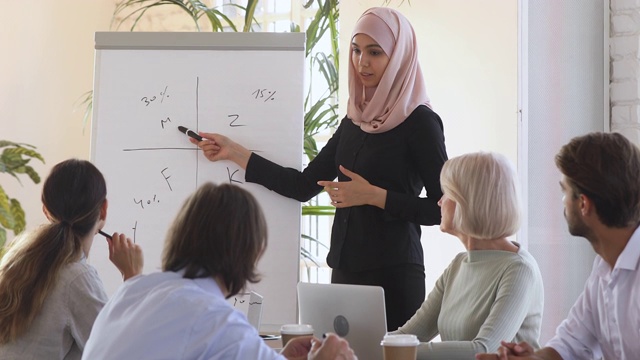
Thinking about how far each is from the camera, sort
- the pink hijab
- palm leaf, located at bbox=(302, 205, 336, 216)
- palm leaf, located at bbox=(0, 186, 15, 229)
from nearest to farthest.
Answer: the pink hijab < palm leaf, located at bbox=(302, 205, 336, 216) < palm leaf, located at bbox=(0, 186, 15, 229)

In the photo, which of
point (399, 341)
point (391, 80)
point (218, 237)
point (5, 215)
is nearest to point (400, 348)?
Answer: point (399, 341)

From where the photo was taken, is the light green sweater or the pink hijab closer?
the light green sweater

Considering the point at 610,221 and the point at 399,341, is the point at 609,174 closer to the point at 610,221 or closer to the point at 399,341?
the point at 610,221

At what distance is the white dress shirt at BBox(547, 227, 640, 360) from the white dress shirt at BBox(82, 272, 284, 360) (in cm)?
77

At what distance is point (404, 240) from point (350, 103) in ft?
1.62

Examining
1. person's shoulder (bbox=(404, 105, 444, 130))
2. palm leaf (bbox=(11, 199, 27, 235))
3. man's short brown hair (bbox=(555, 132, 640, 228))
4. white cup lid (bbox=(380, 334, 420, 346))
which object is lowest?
white cup lid (bbox=(380, 334, 420, 346))

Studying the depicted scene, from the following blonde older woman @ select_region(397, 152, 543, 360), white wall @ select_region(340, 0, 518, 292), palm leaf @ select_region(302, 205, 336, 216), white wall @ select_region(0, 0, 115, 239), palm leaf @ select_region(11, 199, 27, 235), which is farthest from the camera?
white wall @ select_region(0, 0, 115, 239)

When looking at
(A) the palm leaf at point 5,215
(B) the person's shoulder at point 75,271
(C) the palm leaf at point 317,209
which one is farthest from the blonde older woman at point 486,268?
(A) the palm leaf at point 5,215

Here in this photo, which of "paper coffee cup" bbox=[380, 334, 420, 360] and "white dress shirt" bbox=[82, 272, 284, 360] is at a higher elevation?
"white dress shirt" bbox=[82, 272, 284, 360]

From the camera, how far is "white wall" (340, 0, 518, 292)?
10.8 ft

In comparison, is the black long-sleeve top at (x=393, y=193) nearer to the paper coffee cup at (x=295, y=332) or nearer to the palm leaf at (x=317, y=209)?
the paper coffee cup at (x=295, y=332)

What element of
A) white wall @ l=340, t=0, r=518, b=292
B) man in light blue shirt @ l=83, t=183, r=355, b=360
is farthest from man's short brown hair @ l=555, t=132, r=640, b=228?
white wall @ l=340, t=0, r=518, b=292

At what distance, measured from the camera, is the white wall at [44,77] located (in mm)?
4805

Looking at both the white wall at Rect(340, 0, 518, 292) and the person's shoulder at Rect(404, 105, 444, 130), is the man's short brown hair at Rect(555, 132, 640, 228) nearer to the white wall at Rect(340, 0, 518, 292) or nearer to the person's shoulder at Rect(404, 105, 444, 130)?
the person's shoulder at Rect(404, 105, 444, 130)
